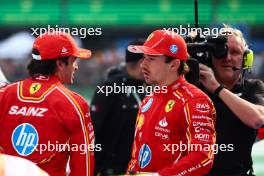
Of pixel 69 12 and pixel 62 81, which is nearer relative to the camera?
pixel 62 81

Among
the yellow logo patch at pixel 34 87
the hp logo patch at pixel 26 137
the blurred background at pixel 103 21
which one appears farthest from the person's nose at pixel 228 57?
the blurred background at pixel 103 21

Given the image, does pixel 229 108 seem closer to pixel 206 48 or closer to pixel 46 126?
pixel 206 48

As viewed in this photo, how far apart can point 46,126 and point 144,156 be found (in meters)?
0.62

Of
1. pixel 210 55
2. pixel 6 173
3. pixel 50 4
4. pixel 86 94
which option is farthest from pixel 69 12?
pixel 6 173

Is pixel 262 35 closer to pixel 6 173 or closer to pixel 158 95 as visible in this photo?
pixel 158 95

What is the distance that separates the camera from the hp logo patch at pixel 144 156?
4.43m

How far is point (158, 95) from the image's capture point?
4594mm

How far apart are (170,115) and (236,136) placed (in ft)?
2.40

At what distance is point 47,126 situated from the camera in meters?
4.45

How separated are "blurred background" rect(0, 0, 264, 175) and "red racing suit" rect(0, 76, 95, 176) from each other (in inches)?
505
